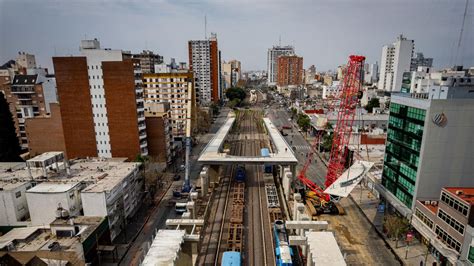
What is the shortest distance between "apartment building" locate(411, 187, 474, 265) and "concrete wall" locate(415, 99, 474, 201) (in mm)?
2215

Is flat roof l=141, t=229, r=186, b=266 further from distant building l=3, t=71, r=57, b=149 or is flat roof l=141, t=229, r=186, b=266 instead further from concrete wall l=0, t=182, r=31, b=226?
distant building l=3, t=71, r=57, b=149

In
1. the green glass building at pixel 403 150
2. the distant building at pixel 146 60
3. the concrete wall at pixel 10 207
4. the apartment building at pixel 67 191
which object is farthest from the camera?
the distant building at pixel 146 60

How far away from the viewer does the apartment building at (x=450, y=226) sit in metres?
26.4

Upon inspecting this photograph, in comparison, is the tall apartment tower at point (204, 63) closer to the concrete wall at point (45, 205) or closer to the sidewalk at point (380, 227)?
the sidewalk at point (380, 227)

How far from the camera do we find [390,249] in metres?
33.7

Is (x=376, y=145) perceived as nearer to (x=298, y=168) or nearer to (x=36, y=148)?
(x=298, y=168)

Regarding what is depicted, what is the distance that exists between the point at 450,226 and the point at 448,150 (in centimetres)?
936

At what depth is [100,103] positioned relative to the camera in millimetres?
54188

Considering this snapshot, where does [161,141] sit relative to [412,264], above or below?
above

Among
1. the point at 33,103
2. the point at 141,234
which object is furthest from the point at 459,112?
the point at 33,103

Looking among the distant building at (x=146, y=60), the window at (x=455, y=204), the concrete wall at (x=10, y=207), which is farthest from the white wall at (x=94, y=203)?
the distant building at (x=146, y=60)

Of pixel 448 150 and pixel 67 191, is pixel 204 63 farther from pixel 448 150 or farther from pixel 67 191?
pixel 448 150

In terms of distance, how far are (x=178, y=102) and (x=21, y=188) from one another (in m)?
57.2

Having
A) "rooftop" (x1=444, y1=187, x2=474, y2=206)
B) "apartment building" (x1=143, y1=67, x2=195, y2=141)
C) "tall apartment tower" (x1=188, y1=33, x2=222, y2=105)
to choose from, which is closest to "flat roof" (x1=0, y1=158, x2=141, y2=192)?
"rooftop" (x1=444, y1=187, x2=474, y2=206)
